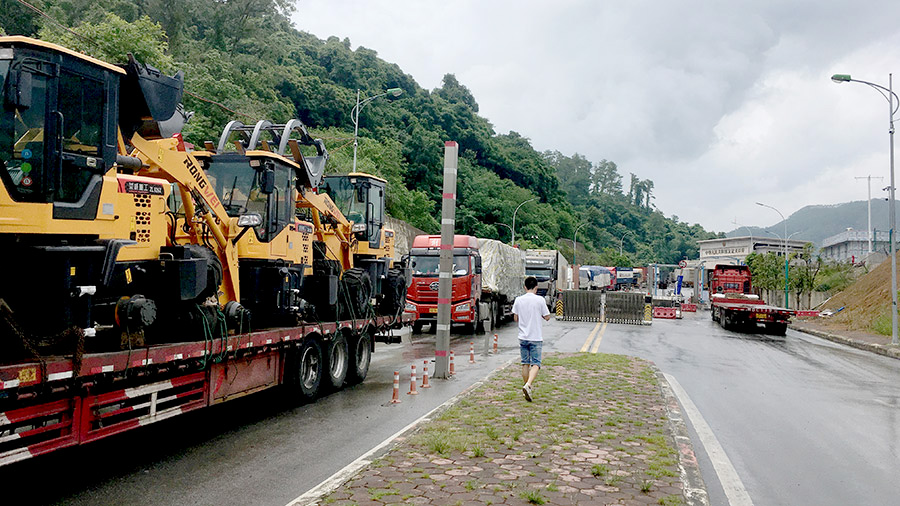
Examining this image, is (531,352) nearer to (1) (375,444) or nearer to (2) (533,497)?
(1) (375,444)

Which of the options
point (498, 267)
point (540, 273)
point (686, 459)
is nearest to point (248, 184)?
point (686, 459)

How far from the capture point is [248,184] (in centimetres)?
943

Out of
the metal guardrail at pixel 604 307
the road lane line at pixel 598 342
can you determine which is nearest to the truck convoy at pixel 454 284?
the road lane line at pixel 598 342

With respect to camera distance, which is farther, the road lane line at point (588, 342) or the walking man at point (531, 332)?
the road lane line at point (588, 342)

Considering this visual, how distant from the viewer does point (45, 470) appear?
6.18 m

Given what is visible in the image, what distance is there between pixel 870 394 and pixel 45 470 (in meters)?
13.0

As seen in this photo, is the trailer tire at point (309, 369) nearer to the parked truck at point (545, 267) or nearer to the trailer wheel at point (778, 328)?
the trailer wheel at point (778, 328)

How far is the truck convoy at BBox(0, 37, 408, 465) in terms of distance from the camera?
17.1ft

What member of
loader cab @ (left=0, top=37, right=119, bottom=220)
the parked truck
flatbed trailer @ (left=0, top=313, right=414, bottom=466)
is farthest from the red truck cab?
loader cab @ (left=0, top=37, right=119, bottom=220)

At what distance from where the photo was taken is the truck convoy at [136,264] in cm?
522

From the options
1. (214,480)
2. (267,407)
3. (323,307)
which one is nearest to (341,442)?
(214,480)

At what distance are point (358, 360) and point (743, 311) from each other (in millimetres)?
21446

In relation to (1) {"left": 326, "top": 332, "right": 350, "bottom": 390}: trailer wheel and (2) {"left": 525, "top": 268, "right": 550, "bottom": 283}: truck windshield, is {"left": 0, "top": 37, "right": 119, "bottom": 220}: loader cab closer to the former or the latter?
(1) {"left": 326, "top": 332, "right": 350, "bottom": 390}: trailer wheel

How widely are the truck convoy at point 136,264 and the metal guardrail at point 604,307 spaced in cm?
2036
